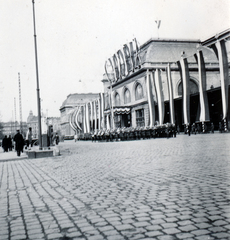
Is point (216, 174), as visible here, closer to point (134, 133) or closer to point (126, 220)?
point (126, 220)

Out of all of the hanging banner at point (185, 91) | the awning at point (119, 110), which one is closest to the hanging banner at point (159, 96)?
the hanging banner at point (185, 91)

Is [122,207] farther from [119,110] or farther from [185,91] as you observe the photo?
→ [119,110]

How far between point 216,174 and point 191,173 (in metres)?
0.64

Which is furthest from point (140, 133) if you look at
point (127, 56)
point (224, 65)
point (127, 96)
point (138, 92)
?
point (127, 96)

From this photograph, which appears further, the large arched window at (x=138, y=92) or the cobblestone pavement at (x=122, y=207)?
the large arched window at (x=138, y=92)

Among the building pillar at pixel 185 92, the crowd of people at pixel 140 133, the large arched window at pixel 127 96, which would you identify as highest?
the large arched window at pixel 127 96

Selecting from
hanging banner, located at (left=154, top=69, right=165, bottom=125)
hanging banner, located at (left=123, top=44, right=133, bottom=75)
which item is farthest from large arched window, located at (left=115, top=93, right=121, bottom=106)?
hanging banner, located at (left=154, top=69, right=165, bottom=125)

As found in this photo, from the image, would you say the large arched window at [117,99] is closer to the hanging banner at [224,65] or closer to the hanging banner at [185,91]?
the hanging banner at [185,91]

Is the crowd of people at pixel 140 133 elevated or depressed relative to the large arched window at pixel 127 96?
depressed

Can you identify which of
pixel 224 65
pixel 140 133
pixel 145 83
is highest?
pixel 145 83

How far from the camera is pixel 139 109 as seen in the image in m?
57.2

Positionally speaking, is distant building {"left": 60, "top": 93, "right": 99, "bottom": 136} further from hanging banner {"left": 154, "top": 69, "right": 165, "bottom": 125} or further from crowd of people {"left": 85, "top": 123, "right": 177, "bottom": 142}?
hanging banner {"left": 154, "top": 69, "right": 165, "bottom": 125}

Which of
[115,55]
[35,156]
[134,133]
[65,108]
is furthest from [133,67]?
[65,108]

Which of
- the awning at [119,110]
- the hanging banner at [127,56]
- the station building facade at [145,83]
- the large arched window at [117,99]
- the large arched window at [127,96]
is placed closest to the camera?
the station building facade at [145,83]
